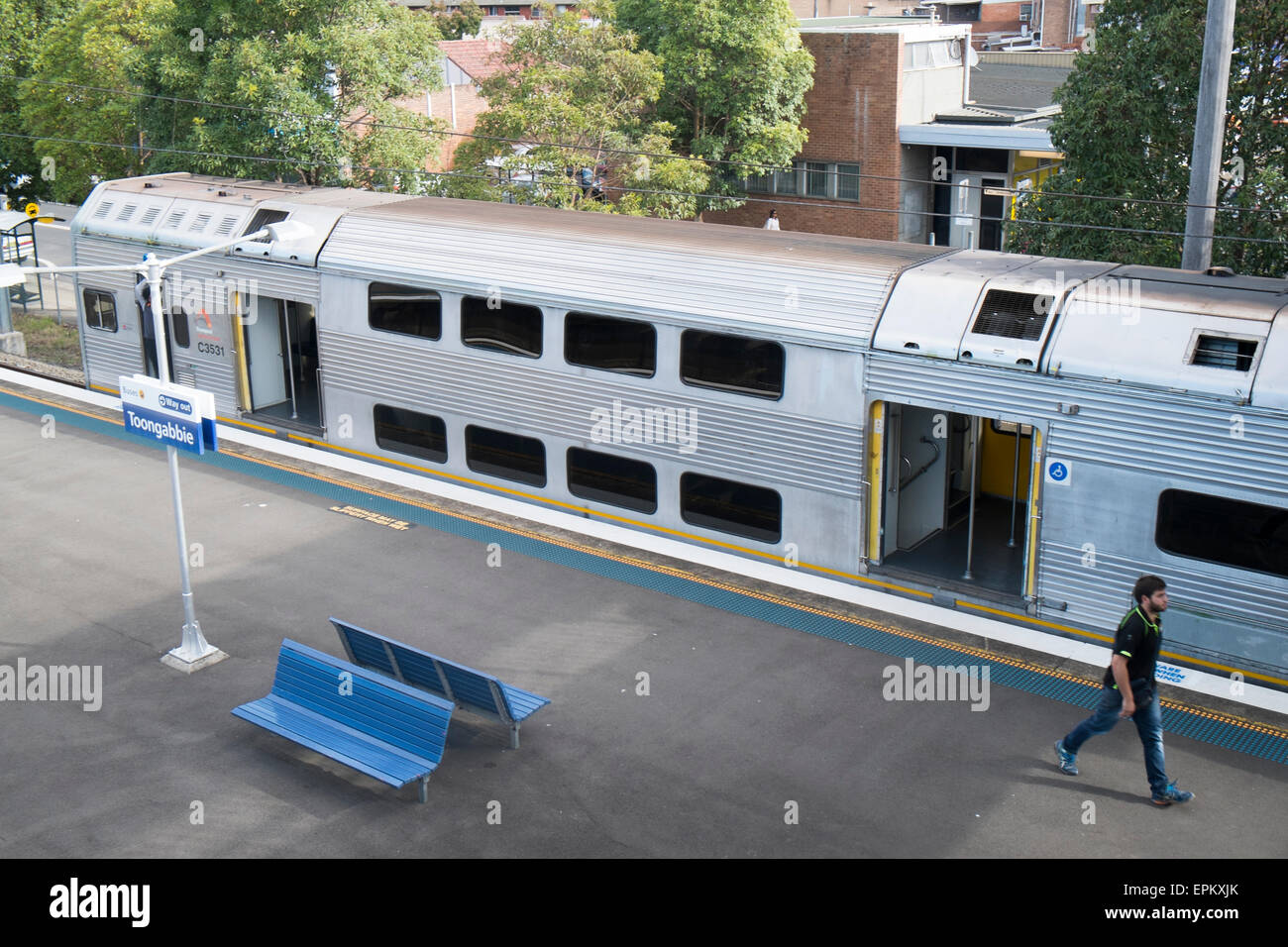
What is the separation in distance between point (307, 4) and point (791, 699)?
1757 centimetres

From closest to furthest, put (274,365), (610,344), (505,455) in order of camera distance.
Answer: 1. (610,344)
2. (505,455)
3. (274,365)

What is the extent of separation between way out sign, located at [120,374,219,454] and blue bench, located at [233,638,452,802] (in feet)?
7.87

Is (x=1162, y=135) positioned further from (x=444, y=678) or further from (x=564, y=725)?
(x=444, y=678)

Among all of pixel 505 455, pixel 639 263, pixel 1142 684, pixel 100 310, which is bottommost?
pixel 1142 684

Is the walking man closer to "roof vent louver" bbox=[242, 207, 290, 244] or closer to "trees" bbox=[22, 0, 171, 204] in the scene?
"roof vent louver" bbox=[242, 207, 290, 244]

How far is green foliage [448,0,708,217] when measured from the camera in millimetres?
26750

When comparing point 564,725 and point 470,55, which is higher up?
point 470,55

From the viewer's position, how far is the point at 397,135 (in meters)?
25.8

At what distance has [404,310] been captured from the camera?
58.8 ft

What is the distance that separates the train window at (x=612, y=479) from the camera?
53.3 feet

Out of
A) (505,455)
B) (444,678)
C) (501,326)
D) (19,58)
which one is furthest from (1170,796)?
(19,58)

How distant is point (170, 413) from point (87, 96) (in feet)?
60.1

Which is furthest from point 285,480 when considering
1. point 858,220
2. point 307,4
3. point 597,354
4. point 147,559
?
point 858,220
